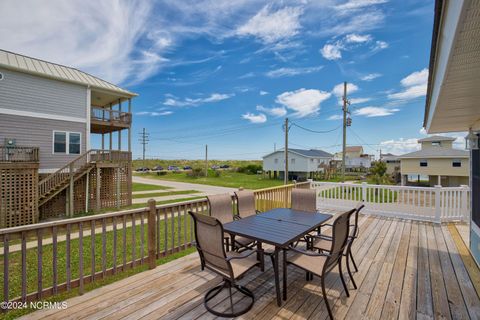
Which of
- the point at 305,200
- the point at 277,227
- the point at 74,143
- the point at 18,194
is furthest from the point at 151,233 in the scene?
the point at 74,143

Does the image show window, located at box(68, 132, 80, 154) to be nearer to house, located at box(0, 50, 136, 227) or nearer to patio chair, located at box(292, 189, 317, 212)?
house, located at box(0, 50, 136, 227)

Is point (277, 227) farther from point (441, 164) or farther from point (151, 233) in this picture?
point (441, 164)

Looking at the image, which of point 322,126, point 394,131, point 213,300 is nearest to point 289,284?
point 213,300

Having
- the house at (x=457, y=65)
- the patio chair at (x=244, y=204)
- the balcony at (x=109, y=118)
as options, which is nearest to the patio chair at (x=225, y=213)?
the patio chair at (x=244, y=204)

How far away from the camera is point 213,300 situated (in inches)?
95.8

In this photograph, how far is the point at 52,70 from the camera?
1017 centimetres

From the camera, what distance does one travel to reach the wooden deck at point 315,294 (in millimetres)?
2205

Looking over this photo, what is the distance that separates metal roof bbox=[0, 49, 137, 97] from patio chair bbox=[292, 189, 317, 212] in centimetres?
1131

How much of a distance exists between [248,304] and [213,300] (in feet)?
1.34

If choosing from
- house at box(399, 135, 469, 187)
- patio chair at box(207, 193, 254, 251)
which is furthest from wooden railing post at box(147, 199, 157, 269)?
house at box(399, 135, 469, 187)

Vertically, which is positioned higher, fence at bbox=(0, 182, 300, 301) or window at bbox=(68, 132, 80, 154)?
window at bbox=(68, 132, 80, 154)

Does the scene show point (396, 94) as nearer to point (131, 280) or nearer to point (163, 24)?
point (163, 24)

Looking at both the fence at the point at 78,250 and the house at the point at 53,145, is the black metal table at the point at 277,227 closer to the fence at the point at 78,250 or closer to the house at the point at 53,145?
the fence at the point at 78,250

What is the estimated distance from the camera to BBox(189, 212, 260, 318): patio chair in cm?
209
